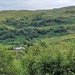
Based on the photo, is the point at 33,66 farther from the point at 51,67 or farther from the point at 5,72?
the point at 5,72

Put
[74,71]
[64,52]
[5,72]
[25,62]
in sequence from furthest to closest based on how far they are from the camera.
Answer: [5,72] < [25,62] < [64,52] < [74,71]

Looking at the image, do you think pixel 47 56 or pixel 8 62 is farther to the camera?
pixel 8 62

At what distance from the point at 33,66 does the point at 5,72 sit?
49.5ft

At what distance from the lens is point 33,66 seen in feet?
220

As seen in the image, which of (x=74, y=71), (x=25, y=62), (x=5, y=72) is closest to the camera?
(x=74, y=71)

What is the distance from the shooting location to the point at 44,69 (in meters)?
63.7

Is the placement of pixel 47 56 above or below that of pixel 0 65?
above

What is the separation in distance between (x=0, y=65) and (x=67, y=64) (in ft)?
80.9

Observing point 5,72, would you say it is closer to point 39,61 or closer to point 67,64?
point 39,61

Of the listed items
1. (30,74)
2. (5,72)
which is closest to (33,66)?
(30,74)

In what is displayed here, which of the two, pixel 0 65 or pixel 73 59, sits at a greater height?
pixel 73 59

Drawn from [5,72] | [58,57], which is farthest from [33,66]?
[5,72]

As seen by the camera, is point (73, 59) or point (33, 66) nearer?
point (73, 59)

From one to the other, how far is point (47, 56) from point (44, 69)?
9.95 ft
